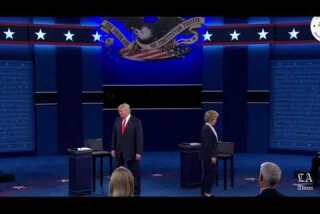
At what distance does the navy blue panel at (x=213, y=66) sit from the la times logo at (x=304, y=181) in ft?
15.4

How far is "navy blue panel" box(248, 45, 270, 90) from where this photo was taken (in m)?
14.2

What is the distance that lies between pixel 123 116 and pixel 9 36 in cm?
653

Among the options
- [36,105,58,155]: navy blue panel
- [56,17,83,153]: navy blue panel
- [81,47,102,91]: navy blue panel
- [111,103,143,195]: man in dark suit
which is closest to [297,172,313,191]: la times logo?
[111,103,143,195]: man in dark suit

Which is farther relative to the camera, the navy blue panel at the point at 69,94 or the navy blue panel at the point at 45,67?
the navy blue panel at the point at 69,94

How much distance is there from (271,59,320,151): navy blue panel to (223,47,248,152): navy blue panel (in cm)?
86

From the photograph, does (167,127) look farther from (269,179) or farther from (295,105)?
(269,179)

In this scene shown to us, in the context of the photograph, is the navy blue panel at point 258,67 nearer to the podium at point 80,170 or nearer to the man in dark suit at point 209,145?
the man in dark suit at point 209,145

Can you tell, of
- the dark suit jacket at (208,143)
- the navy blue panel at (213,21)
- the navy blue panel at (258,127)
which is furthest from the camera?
the navy blue panel at (213,21)

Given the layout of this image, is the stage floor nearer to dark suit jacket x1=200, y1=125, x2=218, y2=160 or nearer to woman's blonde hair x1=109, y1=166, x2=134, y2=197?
dark suit jacket x1=200, y1=125, x2=218, y2=160

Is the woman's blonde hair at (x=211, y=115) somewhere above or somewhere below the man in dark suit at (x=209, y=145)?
above

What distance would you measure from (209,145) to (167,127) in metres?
6.61

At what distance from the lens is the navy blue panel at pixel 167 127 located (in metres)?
14.8

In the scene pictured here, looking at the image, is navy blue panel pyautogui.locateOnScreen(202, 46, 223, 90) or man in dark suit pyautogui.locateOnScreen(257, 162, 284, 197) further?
navy blue panel pyautogui.locateOnScreen(202, 46, 223, 90)

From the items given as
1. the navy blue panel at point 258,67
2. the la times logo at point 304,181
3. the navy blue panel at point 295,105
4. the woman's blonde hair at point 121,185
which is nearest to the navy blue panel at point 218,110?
the navy blue panel at point 258,67
